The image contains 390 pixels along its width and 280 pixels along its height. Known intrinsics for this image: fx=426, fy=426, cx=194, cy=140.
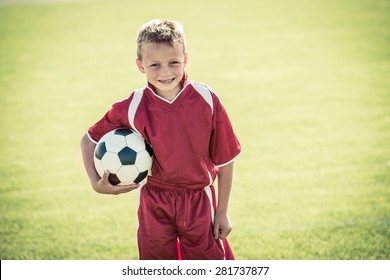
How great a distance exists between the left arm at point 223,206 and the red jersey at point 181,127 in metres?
0.13

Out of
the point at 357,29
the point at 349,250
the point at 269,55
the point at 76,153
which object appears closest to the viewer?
the point at 349,250

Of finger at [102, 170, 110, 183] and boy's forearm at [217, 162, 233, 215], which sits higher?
finger at [102, 170, 110, 183]

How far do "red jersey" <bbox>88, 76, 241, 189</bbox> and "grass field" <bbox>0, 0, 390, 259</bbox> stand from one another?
1.26 meters

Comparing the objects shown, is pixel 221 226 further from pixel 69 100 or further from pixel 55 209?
pixel 69 100

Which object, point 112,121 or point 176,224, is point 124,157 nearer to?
point 112,121

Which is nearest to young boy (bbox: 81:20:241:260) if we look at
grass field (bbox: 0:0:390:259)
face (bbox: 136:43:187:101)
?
face (bbox: 136:43:187:101)

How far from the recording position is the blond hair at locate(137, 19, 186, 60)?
2.26 m

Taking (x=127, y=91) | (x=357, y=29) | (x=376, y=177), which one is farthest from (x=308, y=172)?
(x=357, y=29)

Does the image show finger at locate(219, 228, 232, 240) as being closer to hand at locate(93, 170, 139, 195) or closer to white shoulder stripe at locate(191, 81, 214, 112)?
hand at locate(93, 170, 139, 195)

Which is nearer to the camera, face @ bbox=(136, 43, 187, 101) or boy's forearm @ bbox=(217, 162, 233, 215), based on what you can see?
face @ bbox=(136, 43, 187, 101)

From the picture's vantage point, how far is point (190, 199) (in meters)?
2.43

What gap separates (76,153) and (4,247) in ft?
6.70

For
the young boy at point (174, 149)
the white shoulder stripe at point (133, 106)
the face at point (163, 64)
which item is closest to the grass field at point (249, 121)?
the young boy at point (174, 149)

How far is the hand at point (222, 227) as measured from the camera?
8.17ft
